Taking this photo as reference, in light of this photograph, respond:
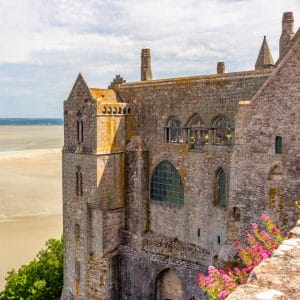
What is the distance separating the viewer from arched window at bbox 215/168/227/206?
1700 centimetres

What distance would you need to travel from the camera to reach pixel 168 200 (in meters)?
19.3

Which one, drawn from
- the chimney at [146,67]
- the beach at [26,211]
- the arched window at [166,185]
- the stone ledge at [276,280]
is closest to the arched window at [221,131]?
the arched window at [166,185]

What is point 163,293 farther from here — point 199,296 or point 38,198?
point 38,198

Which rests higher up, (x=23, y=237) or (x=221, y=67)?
(x=221, y=67)

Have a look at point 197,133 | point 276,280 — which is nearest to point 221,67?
point 197,133

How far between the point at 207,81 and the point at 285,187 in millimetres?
7004

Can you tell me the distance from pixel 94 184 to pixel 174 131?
4.27m

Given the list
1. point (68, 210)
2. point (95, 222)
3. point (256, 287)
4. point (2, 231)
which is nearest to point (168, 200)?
point (95, 222)

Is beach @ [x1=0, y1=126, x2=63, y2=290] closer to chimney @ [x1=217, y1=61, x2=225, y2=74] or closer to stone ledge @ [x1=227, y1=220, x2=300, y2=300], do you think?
chimney @ [x1=217, y1=61, x2=225, y2=74]

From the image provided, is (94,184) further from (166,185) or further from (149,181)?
(166,185)

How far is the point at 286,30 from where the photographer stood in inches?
747

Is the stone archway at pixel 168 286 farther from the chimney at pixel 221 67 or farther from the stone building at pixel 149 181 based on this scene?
the chimney at pixel 221 67

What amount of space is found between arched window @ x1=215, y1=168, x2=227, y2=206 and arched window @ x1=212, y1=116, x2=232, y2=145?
1.16m

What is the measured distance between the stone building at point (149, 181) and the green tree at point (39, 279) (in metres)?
1.16
